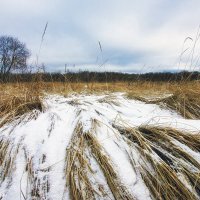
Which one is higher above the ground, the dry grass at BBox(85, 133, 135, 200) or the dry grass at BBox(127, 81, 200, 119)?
the dry grass at BBox(127, 81, 200, 119)

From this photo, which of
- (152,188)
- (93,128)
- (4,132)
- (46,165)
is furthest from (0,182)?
(152,188)

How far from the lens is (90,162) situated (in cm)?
162

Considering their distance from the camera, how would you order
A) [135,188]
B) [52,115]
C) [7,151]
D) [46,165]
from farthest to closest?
[52,115], [7,151], [46,165], [135,188]

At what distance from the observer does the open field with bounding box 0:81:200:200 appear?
4.84 ft

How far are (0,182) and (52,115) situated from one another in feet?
2.26

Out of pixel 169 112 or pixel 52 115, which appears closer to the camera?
pixel 52 115

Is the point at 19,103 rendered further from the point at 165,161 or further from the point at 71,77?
the point at 71,77

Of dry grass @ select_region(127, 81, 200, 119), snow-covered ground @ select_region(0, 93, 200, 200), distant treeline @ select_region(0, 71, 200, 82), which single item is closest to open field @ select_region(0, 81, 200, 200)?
snow-covered ground @ select_region(0, 93, 200, 200)

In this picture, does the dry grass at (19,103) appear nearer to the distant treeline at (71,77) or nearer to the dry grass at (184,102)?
the distant treeline at (71,77)

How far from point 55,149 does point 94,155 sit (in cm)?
25

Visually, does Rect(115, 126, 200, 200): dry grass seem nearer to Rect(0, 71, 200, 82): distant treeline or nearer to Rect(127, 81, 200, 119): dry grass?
Rect(127, 81, 200, 119): dry grass

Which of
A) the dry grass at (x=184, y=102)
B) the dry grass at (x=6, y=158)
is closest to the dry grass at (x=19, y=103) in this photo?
the dry grass at (x=6, y=158)

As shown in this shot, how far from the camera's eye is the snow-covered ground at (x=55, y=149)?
1.49 m

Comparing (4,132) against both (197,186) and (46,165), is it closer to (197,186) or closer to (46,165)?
(46,165)
